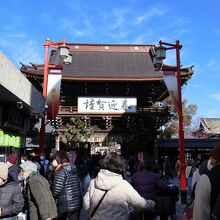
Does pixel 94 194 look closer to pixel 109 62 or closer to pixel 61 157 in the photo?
pixel 61 157

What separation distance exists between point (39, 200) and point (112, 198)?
1.21 m

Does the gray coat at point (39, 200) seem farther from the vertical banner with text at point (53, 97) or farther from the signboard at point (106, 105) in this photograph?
the signboard at point (106, 105)

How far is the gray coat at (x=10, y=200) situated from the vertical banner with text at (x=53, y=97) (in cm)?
918

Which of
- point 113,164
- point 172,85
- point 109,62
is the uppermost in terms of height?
point 109,62

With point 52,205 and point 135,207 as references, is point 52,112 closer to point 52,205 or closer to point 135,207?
point 52,205

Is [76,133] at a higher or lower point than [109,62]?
lower

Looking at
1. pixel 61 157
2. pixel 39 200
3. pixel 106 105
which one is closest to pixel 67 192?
pixel 61 157

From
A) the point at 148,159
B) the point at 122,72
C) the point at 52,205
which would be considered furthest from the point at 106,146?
the point at 52,205

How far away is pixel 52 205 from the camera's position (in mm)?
4879

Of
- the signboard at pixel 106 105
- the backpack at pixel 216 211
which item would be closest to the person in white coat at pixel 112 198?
the backpack at pixel 216 211

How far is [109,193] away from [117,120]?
23.0m

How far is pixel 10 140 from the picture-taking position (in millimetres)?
10492

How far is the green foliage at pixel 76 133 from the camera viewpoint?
990 inches

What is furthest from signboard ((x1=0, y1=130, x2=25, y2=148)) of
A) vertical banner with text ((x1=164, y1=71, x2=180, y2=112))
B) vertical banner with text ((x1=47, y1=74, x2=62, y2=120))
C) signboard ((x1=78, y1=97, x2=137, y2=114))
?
signboard ((x1=78, y1=97, x2=137, y2=114))
